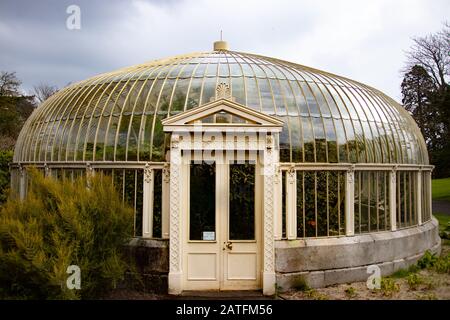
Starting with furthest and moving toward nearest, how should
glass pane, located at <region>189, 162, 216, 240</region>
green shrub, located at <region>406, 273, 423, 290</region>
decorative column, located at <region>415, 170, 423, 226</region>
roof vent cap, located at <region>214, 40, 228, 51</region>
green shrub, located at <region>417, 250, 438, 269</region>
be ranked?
roof vent cap, located at <region>214, 40, 228, 51</region>, decorative column, located at <region>415, 170, 423, 226</region>, green shrub, located at <region>417, 250, 438, 269</region>, green shrub, located at <region>406, 273, 423, 290</region>, glass pane, located at <region>189, 162, 216, 240</region>

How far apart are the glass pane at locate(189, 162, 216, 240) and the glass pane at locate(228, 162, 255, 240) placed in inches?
15.9

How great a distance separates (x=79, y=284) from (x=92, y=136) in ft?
13.8

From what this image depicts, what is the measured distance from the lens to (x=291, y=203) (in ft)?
31.8

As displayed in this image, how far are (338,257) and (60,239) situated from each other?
20.3 feet

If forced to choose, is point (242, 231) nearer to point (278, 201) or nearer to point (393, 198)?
point (278, 201)

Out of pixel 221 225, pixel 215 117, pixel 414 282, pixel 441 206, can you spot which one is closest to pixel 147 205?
pixel 221 225

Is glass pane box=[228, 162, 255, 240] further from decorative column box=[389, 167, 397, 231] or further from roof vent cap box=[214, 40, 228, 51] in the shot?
roof vent cap box=[214, 40, 228, 51]

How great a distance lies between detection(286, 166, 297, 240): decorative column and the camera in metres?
9.64

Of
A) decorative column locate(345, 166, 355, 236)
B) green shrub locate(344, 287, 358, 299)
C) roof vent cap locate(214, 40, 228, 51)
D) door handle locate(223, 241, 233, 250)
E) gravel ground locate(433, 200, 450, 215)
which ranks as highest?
roof vent cap locate(214, 40, 228, 51)

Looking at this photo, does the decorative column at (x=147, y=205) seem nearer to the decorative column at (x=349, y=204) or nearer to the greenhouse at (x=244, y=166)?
the greenhouse at (x=244, y=166)

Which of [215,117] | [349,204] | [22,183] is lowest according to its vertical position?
[349,204]

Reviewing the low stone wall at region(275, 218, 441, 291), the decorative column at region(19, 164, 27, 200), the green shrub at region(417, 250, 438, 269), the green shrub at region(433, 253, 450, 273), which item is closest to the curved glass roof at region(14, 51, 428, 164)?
the decorative column at region(19, 164, 27, 200)

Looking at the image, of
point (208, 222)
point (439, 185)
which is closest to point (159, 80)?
point (208, 222)

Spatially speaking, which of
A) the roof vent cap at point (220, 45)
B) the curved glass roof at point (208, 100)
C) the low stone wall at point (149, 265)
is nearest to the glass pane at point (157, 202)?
the low stone wall at point (149, 265)
